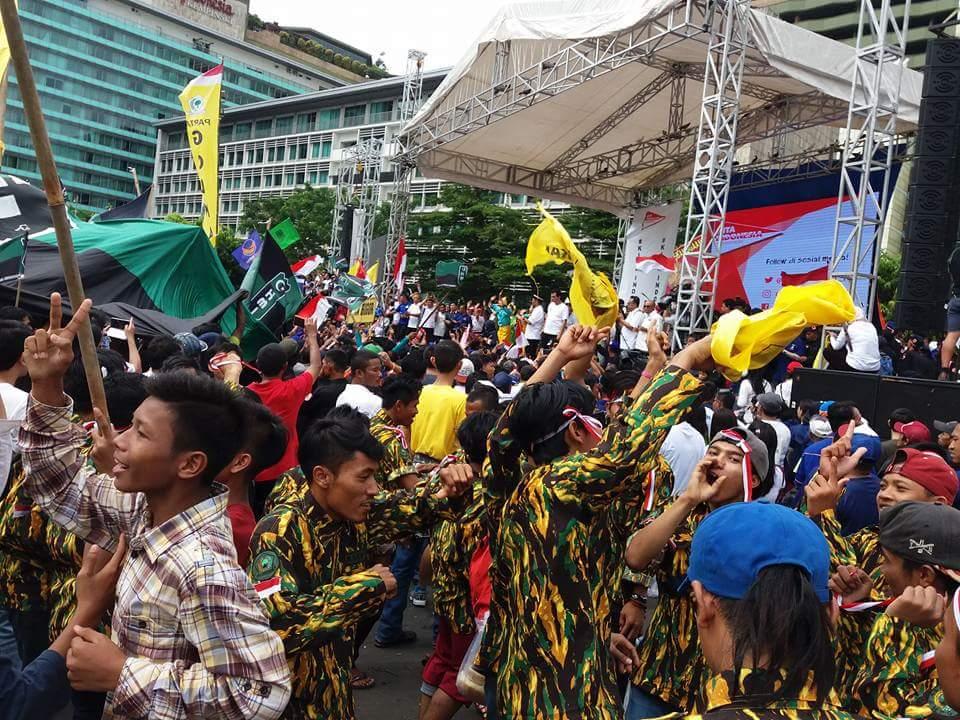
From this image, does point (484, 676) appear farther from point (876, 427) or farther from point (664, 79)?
point (664, 79)

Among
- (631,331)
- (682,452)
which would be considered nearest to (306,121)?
(631,331)

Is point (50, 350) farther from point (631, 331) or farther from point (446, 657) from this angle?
point (631, 331)

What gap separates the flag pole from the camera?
78.2 inches

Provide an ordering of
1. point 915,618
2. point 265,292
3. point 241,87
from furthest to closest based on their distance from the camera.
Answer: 1. point 241,87
2. point 265,292
3. point 915,618

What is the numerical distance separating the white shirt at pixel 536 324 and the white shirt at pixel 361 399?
408 inches

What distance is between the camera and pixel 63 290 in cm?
814

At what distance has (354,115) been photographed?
207 feet

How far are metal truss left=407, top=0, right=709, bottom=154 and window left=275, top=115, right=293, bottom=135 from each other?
54.0m

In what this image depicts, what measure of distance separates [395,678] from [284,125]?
224 feet

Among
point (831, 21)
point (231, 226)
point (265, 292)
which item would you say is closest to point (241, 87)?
point (231, 226)

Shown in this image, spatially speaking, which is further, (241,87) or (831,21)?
(241,87)

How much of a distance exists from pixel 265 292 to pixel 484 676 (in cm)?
673

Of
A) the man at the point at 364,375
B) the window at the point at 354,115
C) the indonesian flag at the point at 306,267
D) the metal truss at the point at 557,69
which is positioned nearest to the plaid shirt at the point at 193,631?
the man at the point at 364,375

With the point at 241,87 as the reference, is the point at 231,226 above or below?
below
